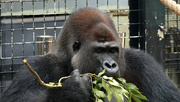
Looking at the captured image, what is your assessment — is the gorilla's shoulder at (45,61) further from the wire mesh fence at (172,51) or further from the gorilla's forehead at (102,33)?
the wire mesh fence at (172,51)

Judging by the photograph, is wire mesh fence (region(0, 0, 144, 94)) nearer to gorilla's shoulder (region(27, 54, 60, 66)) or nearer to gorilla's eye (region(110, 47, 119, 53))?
gorilla's shoulder (region(27, 54, 60, 66))

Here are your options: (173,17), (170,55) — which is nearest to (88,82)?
(170,55)

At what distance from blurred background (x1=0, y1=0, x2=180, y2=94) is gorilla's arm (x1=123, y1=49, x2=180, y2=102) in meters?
1.65

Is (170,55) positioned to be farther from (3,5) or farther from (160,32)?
(3,5)

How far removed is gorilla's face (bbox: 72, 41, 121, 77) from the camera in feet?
12.4

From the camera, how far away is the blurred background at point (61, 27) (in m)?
6.27

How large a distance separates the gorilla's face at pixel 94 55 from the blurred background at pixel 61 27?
2.22m

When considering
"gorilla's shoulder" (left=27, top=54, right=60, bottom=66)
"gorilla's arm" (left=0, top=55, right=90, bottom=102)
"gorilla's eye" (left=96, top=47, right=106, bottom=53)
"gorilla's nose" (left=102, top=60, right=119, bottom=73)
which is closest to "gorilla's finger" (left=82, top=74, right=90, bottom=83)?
"gorilla's arm" (left=0, top=55, right=90, bottom=102)

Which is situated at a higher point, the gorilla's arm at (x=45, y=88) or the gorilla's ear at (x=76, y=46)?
the gorilla's ear at (x=76, y=46)

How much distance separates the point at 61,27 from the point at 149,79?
2225 mm

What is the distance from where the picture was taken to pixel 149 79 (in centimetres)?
454

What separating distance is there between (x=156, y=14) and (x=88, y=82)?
10.8 ft

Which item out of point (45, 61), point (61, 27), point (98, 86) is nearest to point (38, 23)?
point (61, 27)

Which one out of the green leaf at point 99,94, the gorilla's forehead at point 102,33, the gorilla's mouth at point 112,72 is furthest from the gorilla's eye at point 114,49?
the green leaf at point 99,94
